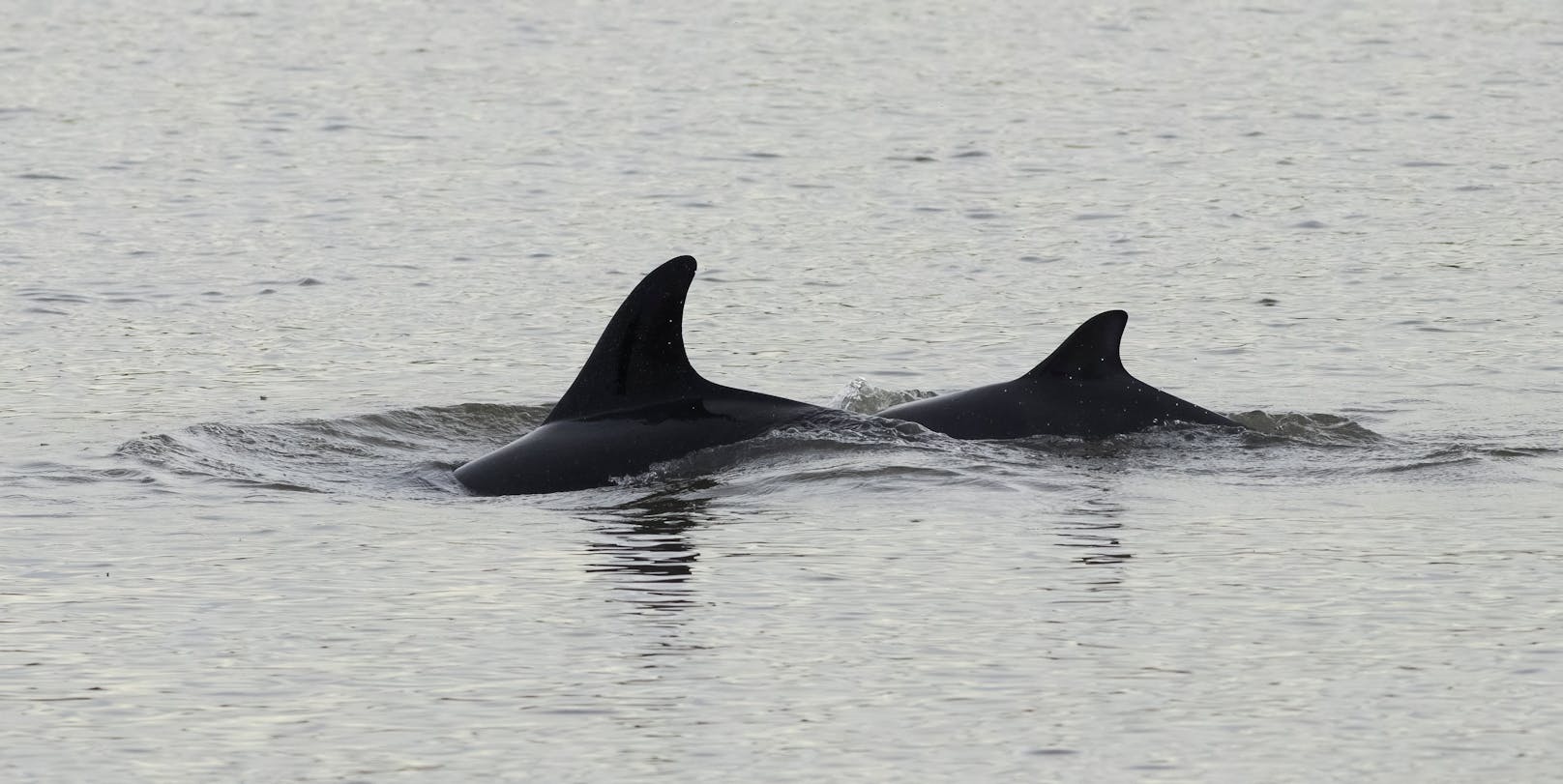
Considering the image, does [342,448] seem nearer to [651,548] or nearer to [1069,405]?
[651,548]

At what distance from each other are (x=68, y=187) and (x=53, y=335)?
770 cm

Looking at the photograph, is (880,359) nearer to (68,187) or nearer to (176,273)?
(176,273)

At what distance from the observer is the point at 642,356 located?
13.6m

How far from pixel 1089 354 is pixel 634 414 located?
273 cm

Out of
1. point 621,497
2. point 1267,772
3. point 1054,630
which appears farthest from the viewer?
point 621,497

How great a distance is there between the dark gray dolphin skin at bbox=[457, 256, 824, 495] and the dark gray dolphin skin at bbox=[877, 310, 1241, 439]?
1099mm

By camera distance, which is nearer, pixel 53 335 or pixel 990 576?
pixel 990 576

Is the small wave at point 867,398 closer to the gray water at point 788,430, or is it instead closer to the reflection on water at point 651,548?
the gray water at point 788,430

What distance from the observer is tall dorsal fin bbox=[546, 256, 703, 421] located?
1327cm

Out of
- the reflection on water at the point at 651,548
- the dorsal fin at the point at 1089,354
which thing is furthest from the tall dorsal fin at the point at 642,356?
the dorsal fin at the point at 1089,354

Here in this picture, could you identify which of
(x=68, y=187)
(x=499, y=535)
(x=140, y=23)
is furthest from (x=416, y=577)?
(x=140, y=23)

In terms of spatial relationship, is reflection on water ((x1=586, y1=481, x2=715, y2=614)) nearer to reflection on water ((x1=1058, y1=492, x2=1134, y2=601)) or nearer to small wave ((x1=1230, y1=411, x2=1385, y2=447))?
reflection on water ((x1=1058, y1=492, x2=1134, y2=601))

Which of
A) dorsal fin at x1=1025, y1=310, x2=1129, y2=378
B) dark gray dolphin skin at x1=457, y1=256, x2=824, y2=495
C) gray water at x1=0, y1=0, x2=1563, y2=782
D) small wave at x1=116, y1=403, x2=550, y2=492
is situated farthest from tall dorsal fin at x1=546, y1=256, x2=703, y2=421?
dorsal fin at x1=1025, y1=310, x2=1129, y2=378

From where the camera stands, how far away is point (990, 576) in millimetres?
11203
